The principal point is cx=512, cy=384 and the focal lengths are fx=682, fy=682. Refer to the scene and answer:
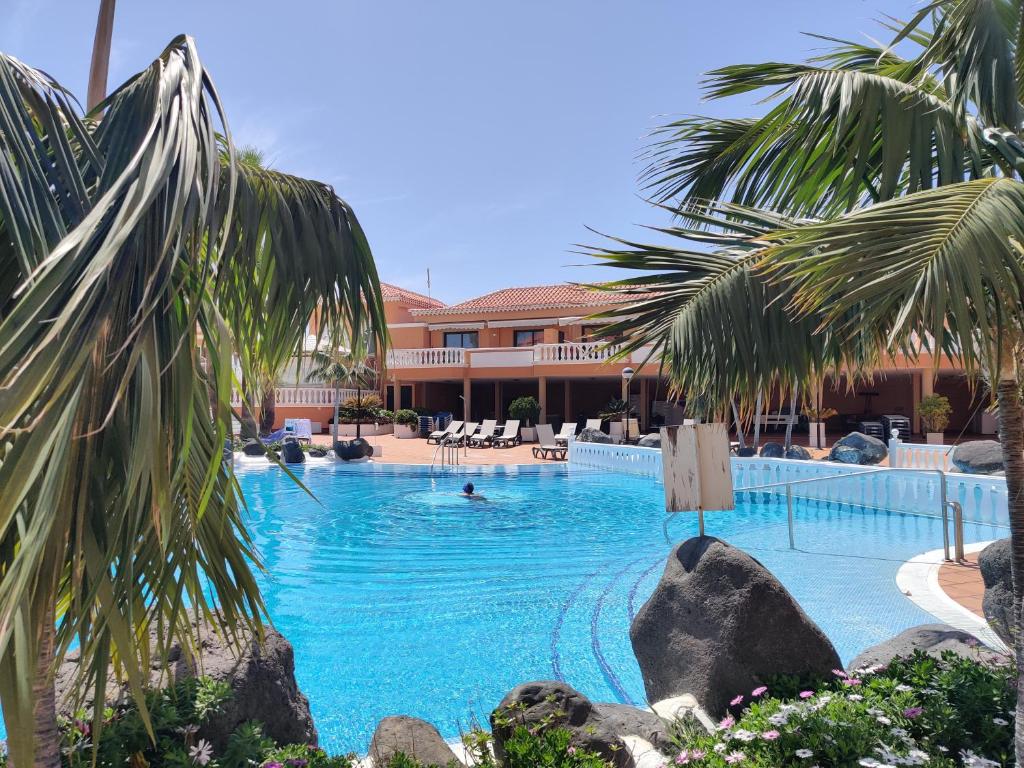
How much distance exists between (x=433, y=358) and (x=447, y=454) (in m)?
8.80

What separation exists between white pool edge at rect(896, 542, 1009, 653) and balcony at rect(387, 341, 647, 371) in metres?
19.3

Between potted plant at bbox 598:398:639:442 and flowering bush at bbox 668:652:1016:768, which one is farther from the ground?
potted plant at bbox 598:398:639:442

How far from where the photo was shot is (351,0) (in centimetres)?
739

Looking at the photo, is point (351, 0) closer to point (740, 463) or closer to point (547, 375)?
point (740, 463)

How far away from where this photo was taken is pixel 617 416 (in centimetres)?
2848

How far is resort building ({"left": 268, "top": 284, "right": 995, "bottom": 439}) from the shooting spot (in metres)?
29.4

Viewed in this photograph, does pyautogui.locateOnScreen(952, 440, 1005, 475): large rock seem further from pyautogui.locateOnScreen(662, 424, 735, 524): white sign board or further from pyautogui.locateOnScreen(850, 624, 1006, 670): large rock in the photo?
pyautogui.locateOnScreen(662, 424, 735, 524): white sign board

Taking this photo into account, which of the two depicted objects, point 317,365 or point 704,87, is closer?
point 704,87

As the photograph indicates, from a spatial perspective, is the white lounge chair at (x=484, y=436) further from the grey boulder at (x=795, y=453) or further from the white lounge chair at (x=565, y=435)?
the grey boulder at (x=795, y=453)

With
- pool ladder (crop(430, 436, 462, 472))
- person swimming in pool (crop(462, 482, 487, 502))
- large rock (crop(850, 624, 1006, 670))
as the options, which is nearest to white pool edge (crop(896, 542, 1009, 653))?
large rock (crop(850, 624, 1006, 670))

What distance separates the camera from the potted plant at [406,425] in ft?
100.0

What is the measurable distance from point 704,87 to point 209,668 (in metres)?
4.57

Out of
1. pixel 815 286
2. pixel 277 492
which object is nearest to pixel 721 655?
pixel 815 286

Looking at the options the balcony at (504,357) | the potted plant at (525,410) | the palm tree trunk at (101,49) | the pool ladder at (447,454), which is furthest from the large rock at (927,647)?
the potted plant at (525,410)
